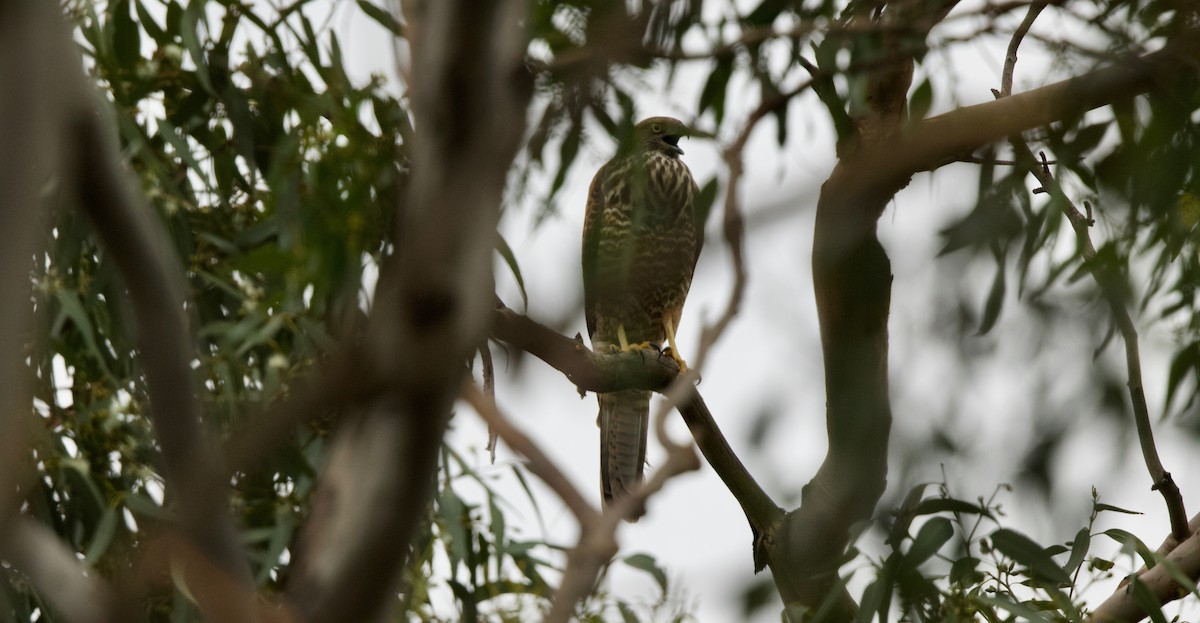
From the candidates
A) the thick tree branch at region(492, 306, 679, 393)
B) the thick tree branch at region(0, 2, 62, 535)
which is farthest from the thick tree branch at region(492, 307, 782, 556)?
the thick tree branch at region(0, 2, 62, 535)

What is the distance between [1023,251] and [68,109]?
1096 mm

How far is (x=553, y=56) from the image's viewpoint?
167 cm

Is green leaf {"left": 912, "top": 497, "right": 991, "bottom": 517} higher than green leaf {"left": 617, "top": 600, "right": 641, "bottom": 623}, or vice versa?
green leaf {"left": 617, "top": 600, "right": 641, "bottom": 623}

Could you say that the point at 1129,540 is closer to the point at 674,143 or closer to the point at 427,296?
the point at 427,296

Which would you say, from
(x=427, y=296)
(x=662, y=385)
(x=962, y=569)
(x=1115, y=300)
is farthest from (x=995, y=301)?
(x=662, y=385)

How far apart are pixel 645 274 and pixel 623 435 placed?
0.67 m

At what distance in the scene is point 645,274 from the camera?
165 inches

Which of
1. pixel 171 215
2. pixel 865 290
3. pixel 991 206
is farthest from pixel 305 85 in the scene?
pixel 991 206

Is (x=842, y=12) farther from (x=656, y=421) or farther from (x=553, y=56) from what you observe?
(x=656, y=421)

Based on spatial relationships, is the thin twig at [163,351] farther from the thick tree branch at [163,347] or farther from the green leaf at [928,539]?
the green leaf at [928,539]

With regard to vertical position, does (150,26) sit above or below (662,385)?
above

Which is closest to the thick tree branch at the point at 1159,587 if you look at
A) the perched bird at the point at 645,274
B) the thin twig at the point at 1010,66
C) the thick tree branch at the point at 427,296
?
the thin twig at the point at 1010,66

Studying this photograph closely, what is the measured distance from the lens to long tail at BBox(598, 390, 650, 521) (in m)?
4.51

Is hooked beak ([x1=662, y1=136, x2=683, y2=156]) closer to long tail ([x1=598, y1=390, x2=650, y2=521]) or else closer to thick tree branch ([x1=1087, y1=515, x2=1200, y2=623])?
long tail ([x1=598, y1=390, x2=650, y2=521])
